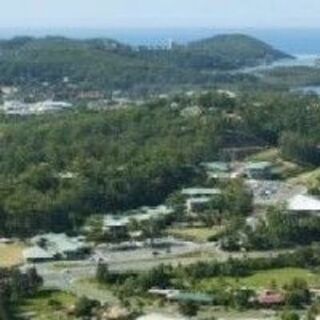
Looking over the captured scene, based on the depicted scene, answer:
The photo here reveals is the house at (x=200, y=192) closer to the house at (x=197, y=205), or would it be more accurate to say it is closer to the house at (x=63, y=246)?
the house at (x=197, y=205)

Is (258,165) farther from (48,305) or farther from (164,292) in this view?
(48,305)

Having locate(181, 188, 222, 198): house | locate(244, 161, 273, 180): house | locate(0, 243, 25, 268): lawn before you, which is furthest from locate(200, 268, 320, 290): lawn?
locate(244, 161, 273, 180): house

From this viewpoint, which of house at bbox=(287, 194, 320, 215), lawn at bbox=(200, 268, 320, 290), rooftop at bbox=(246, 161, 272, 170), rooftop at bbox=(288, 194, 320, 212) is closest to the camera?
lawn at bbox=(200, 268, 320, 290)

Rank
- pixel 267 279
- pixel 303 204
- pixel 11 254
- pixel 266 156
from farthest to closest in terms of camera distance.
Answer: pixel 266 156
pixel 303 204
pixel 11 254
pixel 267 279

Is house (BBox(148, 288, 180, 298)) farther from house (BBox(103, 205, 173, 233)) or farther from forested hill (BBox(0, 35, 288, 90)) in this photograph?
forested hill (BBox(0, 35, 288, 90))

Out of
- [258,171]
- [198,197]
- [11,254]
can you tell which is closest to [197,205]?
[198,197]

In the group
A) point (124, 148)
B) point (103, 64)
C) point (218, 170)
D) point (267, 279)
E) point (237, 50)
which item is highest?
point (124, 148)
